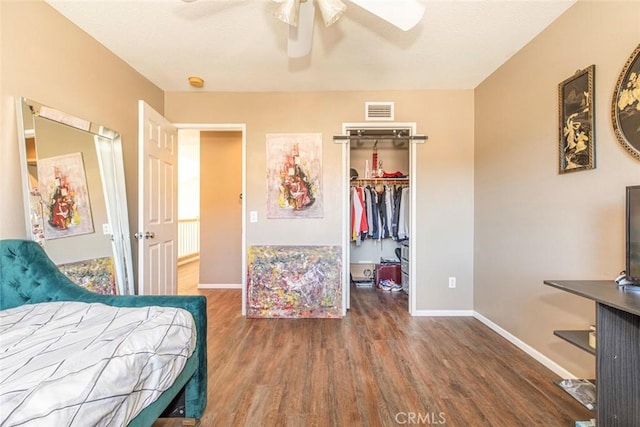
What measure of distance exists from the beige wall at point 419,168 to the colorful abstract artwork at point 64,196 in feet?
4.59

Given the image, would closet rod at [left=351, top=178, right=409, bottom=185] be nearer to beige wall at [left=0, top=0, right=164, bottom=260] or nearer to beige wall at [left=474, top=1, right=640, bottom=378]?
beige wall at [left=474, top=1, right=640, bottom=378]

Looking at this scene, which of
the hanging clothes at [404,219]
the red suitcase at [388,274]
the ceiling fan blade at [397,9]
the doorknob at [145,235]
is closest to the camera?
the ceiling fan blade at [397,9]

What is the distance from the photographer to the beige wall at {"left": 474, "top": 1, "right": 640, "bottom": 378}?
1.56 meters

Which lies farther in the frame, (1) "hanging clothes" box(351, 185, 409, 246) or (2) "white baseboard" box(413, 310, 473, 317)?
(1) "hanging clothes" box(351, 185, 409, 246)

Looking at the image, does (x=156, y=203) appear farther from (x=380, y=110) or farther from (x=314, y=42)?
(x=380, y=110)

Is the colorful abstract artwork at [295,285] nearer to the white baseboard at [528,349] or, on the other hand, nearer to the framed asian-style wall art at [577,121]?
the white baseboard at [528,349]

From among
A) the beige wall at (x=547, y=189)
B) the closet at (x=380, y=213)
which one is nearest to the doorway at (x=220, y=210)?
the closet at (x=380, y=213)

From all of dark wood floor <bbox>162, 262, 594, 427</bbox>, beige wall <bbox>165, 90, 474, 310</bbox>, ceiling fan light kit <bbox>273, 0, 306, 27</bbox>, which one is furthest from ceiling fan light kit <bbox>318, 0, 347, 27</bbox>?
dark wood floor <bbox>162, 262, 594, 427</bbox>

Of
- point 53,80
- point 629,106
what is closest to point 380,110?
point 629,106

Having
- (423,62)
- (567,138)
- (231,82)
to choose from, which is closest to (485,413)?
(567,138)

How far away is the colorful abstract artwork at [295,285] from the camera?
2.94 meters

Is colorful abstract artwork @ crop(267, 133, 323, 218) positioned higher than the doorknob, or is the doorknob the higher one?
colorful abstract artwork @ crop(267, 133, 323, 218)

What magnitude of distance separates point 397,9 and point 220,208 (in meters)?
3.59

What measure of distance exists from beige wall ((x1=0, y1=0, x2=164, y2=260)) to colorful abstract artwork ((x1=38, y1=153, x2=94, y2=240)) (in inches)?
4.4
